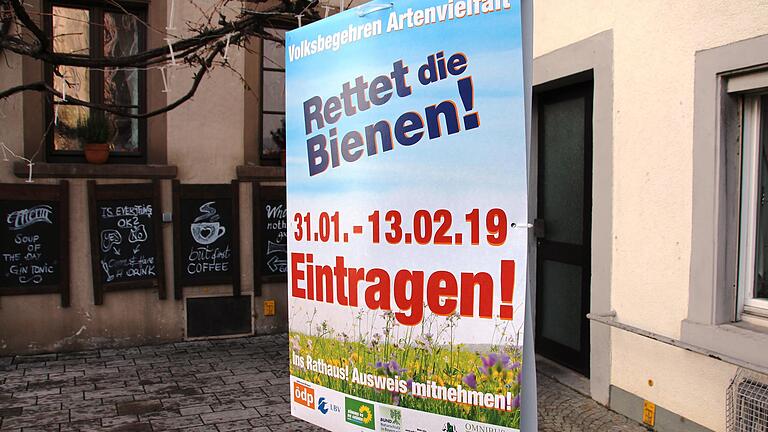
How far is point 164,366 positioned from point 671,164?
471cm

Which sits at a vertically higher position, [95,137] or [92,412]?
[95,137]

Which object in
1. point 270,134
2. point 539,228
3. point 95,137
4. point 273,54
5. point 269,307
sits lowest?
point 269,307

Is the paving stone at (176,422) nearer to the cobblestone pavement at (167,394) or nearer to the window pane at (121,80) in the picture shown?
the cobblestone pavement at (167,394)

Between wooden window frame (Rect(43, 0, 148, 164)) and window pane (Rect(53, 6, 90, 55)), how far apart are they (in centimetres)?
4

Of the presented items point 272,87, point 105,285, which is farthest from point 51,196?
point 272,87

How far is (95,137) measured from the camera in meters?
6.60

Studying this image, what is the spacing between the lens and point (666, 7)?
416 cm

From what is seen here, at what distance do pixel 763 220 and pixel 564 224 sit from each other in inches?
81.9

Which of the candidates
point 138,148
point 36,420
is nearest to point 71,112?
point 138,148

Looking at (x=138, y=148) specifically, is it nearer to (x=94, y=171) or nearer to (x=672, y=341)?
(x=94, y=171)

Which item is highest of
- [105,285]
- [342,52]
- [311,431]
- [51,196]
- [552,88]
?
[552,88]

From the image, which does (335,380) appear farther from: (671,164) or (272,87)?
(272,87)

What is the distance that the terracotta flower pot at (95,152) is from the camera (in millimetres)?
6629

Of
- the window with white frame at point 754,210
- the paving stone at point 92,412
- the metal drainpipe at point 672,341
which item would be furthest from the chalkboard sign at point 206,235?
the window with white frame at point 754,210
